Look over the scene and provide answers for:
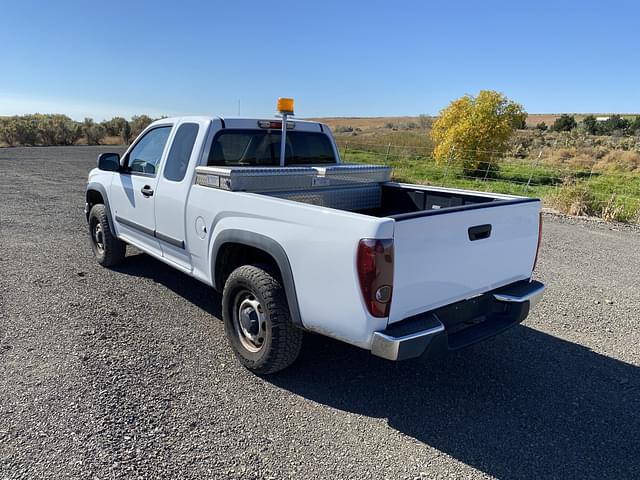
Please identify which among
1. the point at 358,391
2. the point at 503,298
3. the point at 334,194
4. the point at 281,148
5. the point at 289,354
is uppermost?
the point at 281,148

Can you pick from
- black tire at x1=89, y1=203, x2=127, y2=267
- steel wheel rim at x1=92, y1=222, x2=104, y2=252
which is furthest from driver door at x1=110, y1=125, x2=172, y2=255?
steel wheel rim at x1=92, y1=222, x2=104, y2=252

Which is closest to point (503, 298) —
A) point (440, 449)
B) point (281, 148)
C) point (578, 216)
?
point (440, 449)

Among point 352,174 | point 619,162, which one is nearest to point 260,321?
point 352,174

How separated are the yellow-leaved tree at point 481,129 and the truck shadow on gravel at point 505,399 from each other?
14472 millimetres

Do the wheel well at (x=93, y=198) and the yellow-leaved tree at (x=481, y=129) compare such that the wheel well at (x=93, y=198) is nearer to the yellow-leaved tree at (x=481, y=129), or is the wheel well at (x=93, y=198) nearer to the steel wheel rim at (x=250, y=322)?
the steel wheel rim at (x=250, y=322)

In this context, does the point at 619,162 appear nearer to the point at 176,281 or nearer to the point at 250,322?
the point at 176,281

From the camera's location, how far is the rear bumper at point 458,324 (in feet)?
8.66

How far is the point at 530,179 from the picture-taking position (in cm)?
1330

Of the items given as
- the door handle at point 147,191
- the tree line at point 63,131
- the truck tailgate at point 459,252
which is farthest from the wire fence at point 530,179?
the tree line at point 63,131

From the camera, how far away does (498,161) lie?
711 inches

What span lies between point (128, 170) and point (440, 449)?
13.7 ft

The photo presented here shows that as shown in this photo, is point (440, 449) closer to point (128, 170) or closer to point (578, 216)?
point (128, 170)

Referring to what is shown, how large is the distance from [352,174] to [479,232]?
1672mm

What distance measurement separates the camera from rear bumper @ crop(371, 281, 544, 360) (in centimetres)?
264
